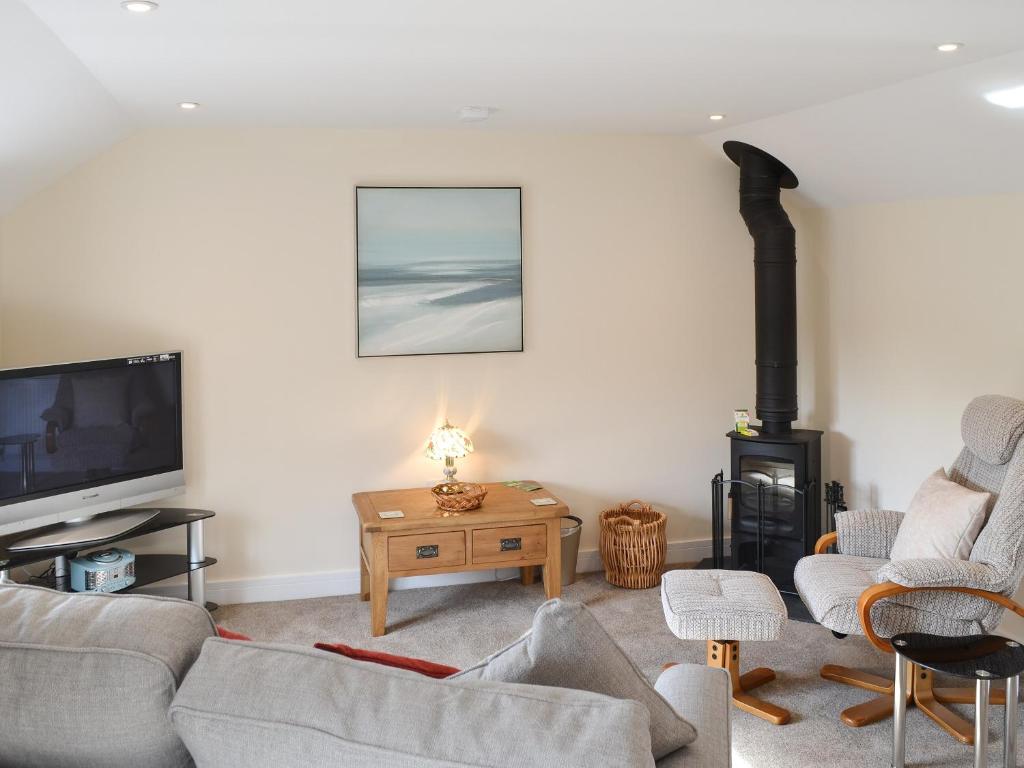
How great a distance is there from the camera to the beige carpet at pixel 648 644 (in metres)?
3.20

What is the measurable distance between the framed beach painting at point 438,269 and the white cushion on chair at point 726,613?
187cm

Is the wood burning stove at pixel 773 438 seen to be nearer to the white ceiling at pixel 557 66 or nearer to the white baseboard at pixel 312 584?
the white ceiling at pixel 557 66

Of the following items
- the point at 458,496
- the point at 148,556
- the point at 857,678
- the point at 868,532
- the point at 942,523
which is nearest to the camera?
the point at 942,523

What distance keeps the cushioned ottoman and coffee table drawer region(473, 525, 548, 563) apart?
0.91m

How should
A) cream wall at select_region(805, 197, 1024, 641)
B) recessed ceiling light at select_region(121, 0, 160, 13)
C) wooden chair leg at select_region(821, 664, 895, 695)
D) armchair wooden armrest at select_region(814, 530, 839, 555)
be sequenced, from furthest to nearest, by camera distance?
cream wall at select_region(805, 197, 1024, 641) < armchair wooden armrest at select_region(814, 530, 839, 555) < wooden chair leg at select_region(821, 664, 895, 695) < recessed ceiling light at select_region(121, 0, 160, 13)

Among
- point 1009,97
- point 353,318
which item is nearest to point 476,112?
point 353,318

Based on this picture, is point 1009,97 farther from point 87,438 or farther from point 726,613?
point 87,438

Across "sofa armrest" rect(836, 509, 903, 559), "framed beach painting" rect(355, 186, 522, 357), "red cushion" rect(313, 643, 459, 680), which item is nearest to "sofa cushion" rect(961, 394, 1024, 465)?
"sofa armrest" rect(836, 509, 903, 559)

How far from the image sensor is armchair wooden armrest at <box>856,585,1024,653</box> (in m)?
3.20

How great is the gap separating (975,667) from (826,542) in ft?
3.90

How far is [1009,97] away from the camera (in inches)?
134

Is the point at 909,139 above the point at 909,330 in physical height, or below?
above

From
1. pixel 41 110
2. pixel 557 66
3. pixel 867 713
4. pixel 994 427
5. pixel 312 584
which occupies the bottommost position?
pixel 867 713

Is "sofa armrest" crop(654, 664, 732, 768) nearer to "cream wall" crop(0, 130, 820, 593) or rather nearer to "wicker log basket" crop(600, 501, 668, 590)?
"wicker log basket" crop(600, 501, 668, 590)
